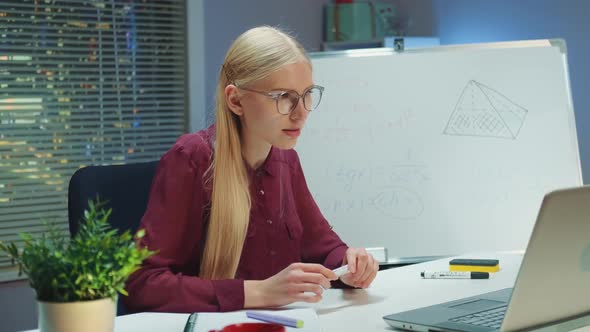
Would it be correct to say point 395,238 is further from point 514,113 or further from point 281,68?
point 281,68

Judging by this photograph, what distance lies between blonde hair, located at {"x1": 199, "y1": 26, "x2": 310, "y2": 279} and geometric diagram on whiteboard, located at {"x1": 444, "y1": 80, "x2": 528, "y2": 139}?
3.26 ft

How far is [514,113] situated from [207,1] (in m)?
1.66

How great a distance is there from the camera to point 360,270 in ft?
5.50

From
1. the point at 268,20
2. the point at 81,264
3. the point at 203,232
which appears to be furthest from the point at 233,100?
the point at 268,20

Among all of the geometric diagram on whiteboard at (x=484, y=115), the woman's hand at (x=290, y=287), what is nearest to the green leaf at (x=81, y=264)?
the woman's hand at (x=290, y=287)

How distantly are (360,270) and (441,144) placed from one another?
101cm

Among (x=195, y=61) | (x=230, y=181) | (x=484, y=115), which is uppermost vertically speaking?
(x=195, y=61)

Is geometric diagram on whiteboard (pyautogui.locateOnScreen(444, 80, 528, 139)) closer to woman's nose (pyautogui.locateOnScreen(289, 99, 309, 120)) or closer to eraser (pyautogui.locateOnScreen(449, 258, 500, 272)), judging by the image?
eraser (pyautogui.locateOnScreen(449, 258, 500, 272))

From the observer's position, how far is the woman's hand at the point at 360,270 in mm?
1674

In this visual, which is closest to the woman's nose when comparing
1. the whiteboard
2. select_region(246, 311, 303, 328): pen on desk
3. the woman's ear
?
the woman's ear

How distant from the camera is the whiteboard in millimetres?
2539

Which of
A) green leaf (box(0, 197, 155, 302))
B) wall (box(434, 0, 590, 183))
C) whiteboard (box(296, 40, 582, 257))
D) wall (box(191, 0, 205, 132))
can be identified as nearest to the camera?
green leaf (box(0, 197, 155, 302))

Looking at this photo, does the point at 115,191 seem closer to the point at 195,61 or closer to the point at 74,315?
the point at 74,315

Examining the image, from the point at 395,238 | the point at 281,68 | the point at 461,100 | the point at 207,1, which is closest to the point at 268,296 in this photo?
the point at 281,68
